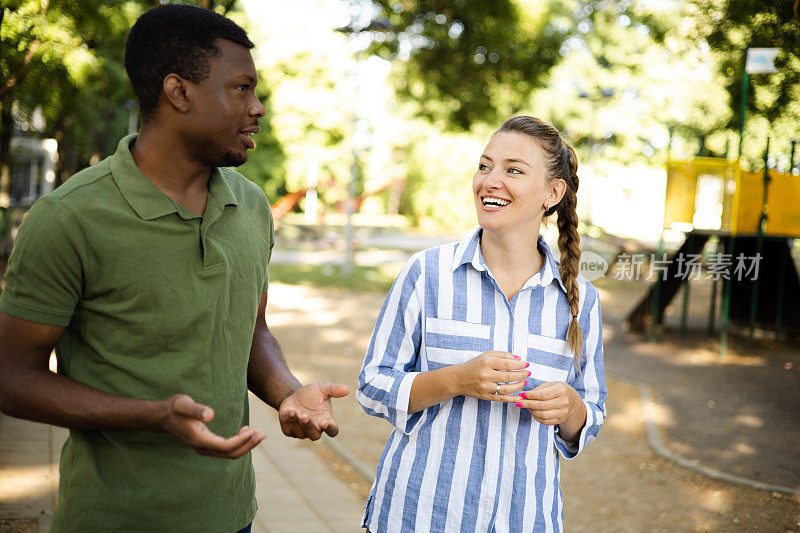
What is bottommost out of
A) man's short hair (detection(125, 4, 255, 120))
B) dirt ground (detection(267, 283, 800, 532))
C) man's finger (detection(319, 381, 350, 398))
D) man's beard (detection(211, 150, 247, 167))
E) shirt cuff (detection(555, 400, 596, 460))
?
dirt ground (detection(267, 283, 800, 532))

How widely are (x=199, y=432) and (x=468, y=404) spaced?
2.88 feet

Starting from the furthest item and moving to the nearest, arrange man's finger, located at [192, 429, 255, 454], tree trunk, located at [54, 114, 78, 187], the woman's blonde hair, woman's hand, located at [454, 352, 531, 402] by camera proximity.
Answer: tree trunk, located at [54, 114, 78, 187]
the woman's blonde hair
woman's hand, located at [454, 352, 531, 402]
man's finger, located at [192, 429, 255, 454]

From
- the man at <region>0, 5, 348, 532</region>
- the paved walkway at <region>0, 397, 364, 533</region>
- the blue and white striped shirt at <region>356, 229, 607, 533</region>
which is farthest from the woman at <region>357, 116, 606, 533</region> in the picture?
the paved walkway at <region>0, 397, 364, 533</region>

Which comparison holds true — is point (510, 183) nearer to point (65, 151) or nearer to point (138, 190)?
point (138, 190)

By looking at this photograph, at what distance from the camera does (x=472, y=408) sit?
2.10 metres

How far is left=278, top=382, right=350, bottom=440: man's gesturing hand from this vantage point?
1760 millimetres

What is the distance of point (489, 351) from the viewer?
1.98 meters

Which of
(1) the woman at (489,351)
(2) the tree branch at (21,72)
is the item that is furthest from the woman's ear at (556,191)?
(2) the tree branch at (21,72)

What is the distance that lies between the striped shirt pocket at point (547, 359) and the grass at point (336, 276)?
1436 cm

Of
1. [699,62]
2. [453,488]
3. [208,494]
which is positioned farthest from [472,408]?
[699,62]

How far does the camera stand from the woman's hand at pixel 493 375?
6.15ft

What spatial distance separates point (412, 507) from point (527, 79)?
13315mm

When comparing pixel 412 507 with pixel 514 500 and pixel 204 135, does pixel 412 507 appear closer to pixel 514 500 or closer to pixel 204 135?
pixel 514 500

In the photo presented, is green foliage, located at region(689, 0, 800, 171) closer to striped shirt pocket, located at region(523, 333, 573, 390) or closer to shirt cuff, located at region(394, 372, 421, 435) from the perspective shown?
striped shirt pocket, located at region(523, 333, 573, 390)
